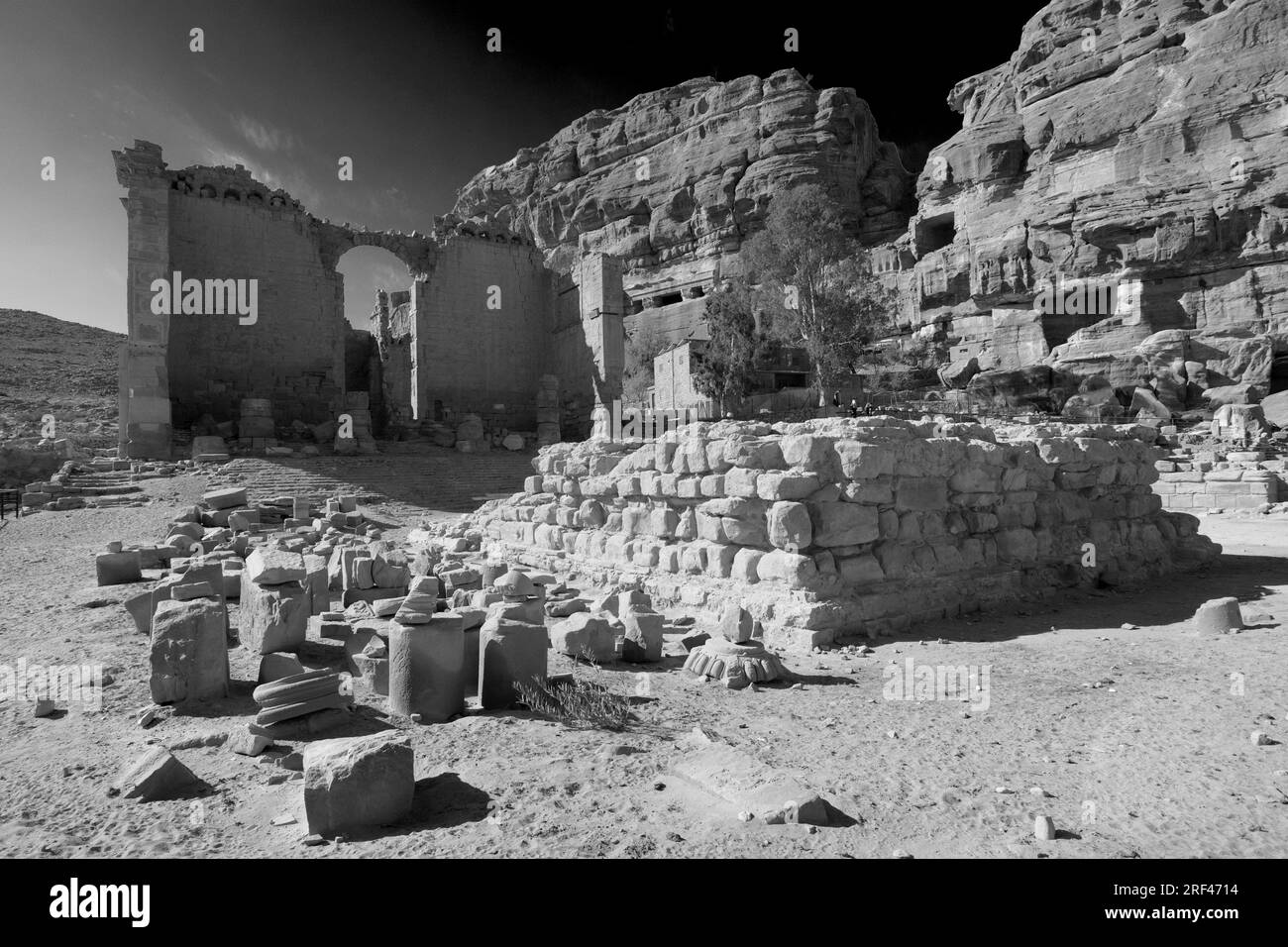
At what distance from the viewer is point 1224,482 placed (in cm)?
1658

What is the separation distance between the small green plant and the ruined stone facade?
54.8ft

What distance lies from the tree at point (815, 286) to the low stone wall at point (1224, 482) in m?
14.8

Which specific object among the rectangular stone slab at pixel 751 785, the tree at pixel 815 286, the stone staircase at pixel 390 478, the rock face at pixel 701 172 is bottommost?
the rectangular stone slab at pixel 751 785

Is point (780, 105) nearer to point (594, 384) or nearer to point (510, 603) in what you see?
point (594, 384)

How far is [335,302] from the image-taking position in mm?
20750

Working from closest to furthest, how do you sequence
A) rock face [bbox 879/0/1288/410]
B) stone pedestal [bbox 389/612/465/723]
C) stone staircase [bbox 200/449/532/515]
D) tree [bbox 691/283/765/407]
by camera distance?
stone pedestal [bbox 389/612/465/723] → stone staircase [bbox 200/449/532/515] → tree [bbox 691/283/765/407] → rock face [bbox 879/0/1288/410]

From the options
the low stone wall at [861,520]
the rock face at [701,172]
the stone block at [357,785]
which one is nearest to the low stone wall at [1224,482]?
the low stone wall at [861,520]

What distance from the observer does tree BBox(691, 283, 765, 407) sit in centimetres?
2938

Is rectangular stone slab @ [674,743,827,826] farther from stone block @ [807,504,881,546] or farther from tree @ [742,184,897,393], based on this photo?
tree @ [742,184,897,393]

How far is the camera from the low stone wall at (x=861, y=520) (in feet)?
19.1

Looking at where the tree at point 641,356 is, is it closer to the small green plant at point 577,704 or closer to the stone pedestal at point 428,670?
→ the small green plant at point 577,704

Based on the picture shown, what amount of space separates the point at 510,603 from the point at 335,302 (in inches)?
752

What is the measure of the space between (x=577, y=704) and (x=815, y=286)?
111 feet

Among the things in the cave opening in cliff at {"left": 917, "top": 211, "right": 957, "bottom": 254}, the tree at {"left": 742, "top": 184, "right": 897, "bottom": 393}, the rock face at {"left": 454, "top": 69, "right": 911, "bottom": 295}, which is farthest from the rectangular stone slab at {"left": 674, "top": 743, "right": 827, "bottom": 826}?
the rock face at {"left": 454, "top": 69, "right": 911, "bottom": 295}
